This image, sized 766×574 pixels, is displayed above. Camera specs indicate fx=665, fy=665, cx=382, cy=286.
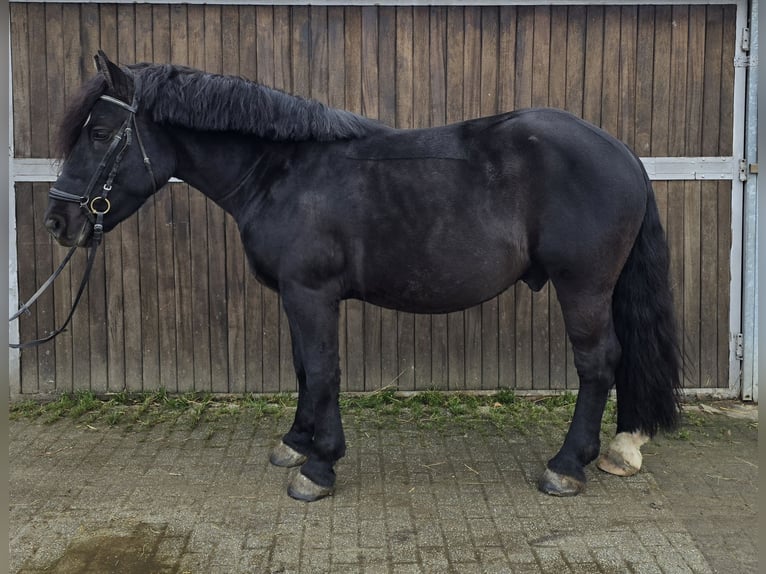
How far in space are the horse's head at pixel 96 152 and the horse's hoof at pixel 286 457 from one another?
62.2 inches

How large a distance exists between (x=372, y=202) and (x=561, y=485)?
68.7 inches

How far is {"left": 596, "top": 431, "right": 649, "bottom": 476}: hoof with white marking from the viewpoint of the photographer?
3.63m

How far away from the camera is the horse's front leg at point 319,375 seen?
334 cm

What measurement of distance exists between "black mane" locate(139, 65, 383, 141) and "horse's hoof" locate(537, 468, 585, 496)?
209 cm

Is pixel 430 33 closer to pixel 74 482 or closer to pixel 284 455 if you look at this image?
pixel 284 455

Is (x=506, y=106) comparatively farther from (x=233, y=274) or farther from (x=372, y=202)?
(x=233, y=274)

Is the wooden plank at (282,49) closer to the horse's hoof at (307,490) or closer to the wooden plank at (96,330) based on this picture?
the wooden plank at (96,330)

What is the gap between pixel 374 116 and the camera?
196 inches

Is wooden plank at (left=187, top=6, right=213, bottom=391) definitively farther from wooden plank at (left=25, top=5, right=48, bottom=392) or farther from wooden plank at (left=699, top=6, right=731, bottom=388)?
wooden plank at (left=699, top=6, right=731, bottom=388)

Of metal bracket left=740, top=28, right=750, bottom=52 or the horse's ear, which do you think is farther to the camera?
metal bracket left=740, top=28, right=750, bottom=52

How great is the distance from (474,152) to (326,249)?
2.99 ft

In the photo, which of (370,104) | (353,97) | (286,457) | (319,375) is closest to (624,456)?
(319,375)

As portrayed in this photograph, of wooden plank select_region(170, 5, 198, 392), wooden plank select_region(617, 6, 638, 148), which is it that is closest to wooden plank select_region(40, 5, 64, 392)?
wooden plank select_region(170, 5, 198, 392)

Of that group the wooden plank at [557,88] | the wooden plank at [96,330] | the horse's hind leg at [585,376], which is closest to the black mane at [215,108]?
the horse's hind leg at [585,376]
